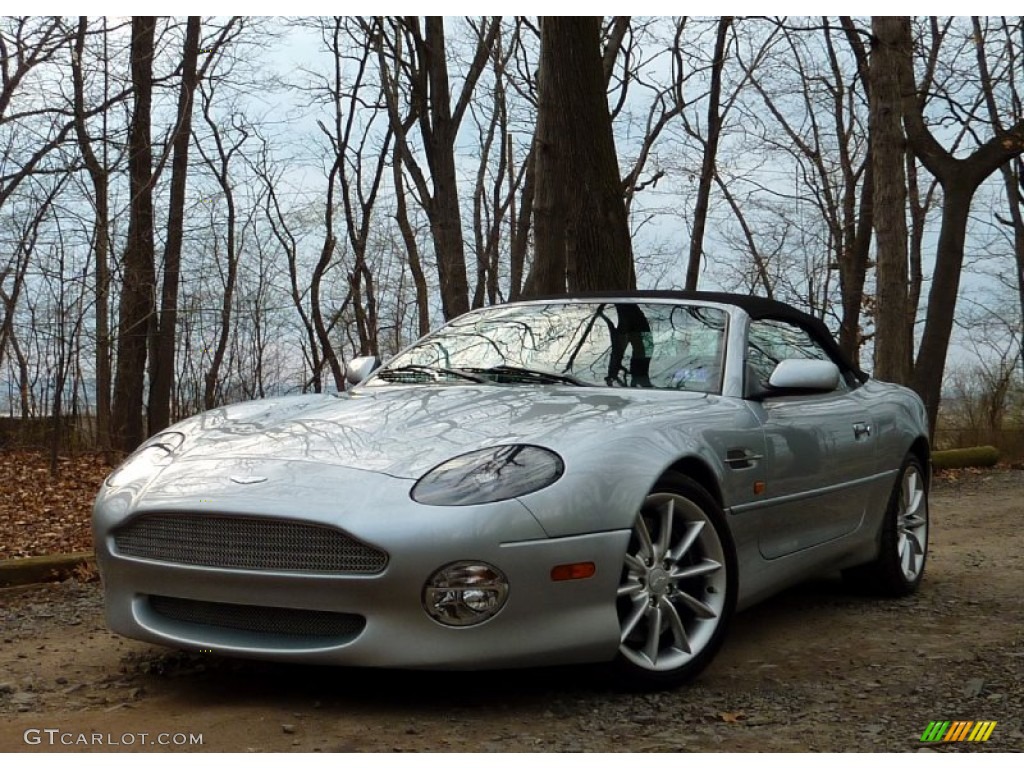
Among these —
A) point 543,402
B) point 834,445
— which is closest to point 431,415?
point 543,402

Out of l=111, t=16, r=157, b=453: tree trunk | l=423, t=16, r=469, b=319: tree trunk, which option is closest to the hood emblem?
l=111, t=16, r=157, b=453: tree trunk

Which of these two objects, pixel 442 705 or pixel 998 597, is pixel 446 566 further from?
pixel 998 597

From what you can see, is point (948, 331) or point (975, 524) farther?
point (948, 331)

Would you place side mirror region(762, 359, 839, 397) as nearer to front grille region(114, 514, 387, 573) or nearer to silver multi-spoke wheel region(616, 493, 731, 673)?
silver multi-spoke wheel region(616, 493, 731, 673)

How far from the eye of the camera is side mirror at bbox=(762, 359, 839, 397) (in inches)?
183

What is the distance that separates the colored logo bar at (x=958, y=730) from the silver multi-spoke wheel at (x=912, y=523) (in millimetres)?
2397

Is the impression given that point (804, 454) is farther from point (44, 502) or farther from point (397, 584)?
point (44, 502)

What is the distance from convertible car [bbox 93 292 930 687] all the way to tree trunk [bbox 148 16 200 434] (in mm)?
9574

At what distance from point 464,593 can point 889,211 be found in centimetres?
1226

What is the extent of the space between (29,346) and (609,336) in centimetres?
850

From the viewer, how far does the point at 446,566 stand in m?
3.38

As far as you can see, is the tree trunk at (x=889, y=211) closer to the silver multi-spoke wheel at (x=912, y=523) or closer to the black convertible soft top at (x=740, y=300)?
the silver multi-spoke wheel at (x=912, y=523)

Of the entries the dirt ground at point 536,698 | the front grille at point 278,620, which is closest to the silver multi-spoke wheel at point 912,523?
the dirt ground at point 536,698

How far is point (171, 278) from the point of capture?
45.5ft
